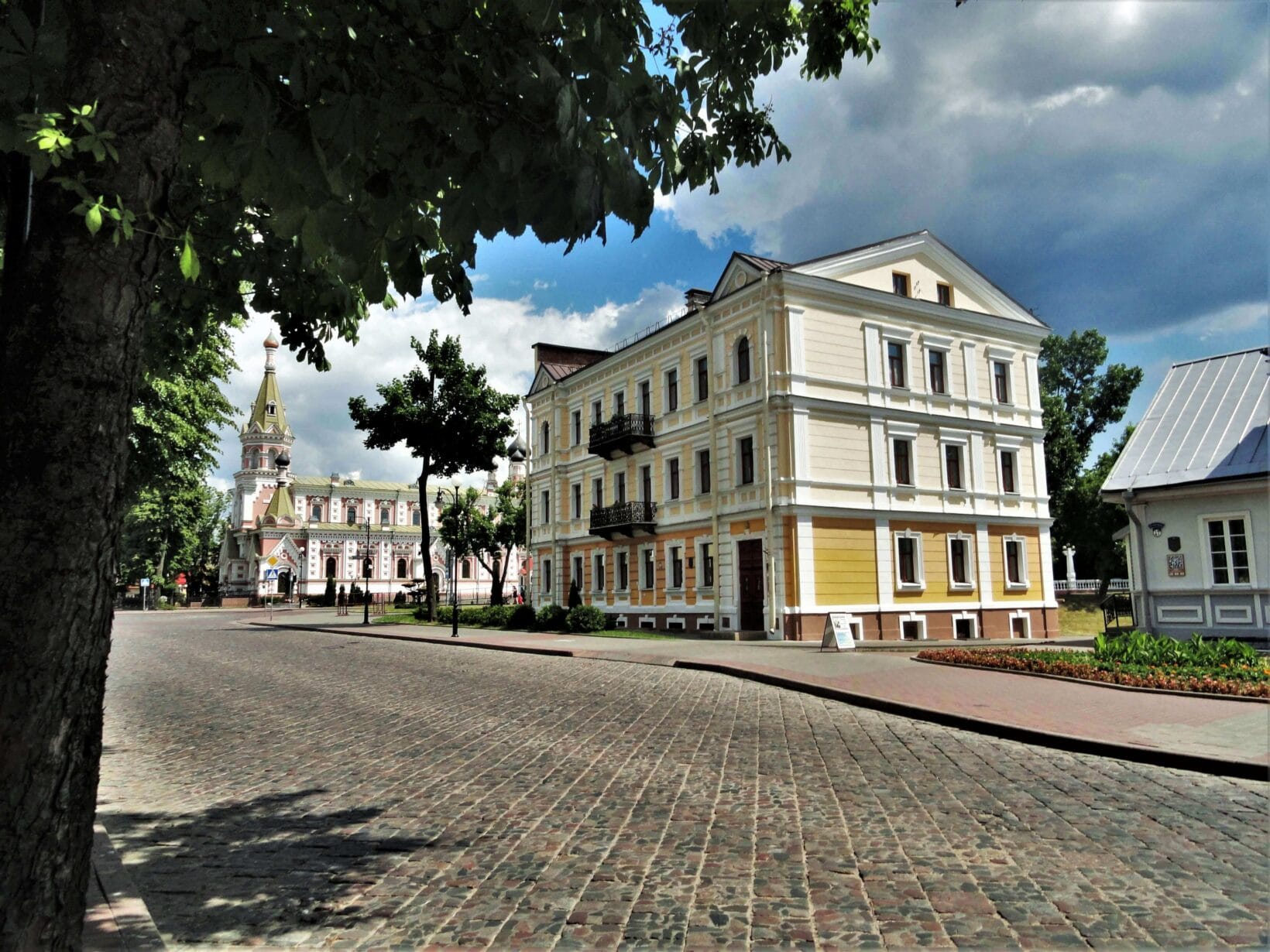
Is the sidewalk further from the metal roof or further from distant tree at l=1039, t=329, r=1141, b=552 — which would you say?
distant tree at l=1039, t=329, r=1141, b=552

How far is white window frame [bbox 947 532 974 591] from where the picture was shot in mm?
28188

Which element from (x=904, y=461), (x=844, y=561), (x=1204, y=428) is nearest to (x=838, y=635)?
(x=844, y=561)

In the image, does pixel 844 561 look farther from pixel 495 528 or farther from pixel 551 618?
pixel 495 528

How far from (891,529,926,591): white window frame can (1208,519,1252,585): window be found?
→ 8372 millimetres

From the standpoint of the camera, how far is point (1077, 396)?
166ft

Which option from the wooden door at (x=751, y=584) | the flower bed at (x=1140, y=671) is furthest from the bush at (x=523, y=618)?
the flower bed at (x=1140, y=671)

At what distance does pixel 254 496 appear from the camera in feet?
326

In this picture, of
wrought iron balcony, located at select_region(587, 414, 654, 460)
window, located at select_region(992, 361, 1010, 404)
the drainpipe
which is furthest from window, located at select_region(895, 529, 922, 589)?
wrought iron balcony, located at select_region(587, 414, 654, 460)

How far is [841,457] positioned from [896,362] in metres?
4.39

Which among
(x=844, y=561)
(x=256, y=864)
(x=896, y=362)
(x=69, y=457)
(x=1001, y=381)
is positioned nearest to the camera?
(x=69, y=457)

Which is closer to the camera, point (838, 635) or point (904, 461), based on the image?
point (838, 635)

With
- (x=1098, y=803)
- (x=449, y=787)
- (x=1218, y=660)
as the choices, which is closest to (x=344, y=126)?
(x=449, y=787)

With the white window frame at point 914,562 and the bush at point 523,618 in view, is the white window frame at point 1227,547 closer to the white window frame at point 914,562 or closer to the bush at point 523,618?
the white window frame at point 914,562

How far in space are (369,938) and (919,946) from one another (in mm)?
2536
